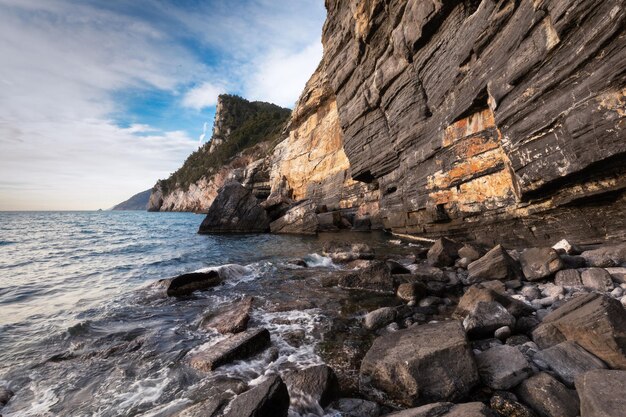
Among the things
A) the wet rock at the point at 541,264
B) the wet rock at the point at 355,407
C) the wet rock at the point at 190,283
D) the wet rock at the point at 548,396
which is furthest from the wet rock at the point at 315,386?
the wet rock at the point at 190,283

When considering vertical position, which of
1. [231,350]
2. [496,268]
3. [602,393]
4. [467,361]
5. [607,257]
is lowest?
[231,350]

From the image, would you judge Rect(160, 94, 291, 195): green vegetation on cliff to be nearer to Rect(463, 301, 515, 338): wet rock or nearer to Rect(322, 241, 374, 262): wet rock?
Rect(322, 241, 374, 262): wet rock

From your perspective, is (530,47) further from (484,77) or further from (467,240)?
(467,240)

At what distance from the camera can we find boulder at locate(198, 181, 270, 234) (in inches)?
1136

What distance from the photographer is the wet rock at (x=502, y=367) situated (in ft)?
12.2

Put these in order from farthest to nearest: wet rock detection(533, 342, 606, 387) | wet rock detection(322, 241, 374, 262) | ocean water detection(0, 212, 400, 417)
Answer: wet rock detection(322, 241, 374, 262)
ocean water detection(0, 212, 400, 417)
wet rock detection(533, 342, 606, 387)

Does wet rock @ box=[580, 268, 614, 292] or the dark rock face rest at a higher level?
the dark rock face

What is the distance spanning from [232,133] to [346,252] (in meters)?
78.4

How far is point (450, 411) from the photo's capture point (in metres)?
3.08

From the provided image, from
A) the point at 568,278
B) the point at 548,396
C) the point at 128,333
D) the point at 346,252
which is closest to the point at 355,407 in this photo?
the point at 548,396

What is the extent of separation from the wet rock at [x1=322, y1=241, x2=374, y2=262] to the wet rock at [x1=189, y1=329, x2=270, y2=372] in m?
8.18

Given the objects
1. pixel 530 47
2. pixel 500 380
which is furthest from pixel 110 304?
pixel 530 47

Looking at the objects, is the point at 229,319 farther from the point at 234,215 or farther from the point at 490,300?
the point at 234,215

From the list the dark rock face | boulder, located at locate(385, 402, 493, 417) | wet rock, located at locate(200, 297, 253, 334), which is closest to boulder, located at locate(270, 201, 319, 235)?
the dark rock face
